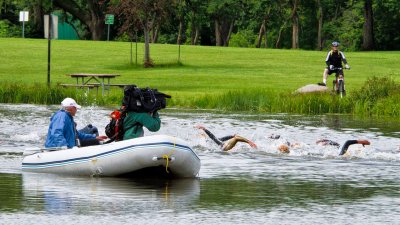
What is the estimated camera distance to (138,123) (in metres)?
19.8

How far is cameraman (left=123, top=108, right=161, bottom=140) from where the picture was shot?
64.8ft

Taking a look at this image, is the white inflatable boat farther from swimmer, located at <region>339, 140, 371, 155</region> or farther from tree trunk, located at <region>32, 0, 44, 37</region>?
tree trunk, located at <region>32, 0, 44, 37</region>

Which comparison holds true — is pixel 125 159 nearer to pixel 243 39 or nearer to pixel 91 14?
pixel 91 14

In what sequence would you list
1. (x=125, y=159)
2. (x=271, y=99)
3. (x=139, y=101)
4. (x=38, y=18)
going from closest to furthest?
(x=125, y=159) → (x=139, y=101) → (x=271, y=99) → (x=38, y=18)

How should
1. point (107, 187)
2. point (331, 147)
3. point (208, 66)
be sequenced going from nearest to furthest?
point (107, 187) < point (331, 147) < point (208, 66)

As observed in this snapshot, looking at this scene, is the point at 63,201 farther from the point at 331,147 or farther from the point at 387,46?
the point at 387,46

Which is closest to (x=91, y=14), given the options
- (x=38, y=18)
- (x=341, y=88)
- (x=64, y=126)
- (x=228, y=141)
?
(x=38, y=18)

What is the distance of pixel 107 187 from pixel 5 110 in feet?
61.2

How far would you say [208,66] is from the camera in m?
58.4

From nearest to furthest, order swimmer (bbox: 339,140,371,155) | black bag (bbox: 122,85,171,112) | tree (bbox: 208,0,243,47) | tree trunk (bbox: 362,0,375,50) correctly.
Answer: black bag (bbox: 122,85,171,112), swimmer (bbox: 339,140,371,155), tree (bbox: 208,0,243,47), tree trunk (bbox: 362,0,375,50)

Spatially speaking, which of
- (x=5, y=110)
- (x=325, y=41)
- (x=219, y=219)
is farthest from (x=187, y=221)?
(x=325, y=41)

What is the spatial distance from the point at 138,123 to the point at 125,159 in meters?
0.92

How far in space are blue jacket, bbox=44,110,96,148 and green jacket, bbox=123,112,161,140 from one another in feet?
2.89

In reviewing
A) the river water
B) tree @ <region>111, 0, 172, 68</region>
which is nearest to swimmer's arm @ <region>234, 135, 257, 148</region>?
the river water
